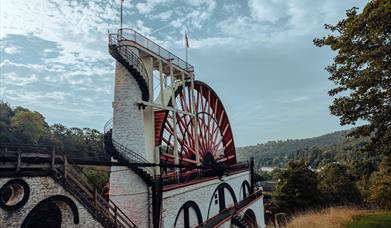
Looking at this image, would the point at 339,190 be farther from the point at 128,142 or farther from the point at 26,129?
the point at 26,129

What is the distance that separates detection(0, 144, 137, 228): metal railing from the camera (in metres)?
6.02

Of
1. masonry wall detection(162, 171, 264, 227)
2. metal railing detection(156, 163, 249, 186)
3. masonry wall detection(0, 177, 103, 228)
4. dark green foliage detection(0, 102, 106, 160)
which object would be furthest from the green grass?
dark green foliage detection(0, 102, 106, 160)

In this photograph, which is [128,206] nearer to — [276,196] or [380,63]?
[380,63]

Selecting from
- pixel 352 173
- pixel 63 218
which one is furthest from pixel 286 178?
pixel 63 218

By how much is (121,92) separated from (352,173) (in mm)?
43725

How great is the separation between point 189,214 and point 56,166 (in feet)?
22.8

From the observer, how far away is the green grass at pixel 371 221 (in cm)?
1268

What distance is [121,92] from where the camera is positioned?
10.9 metres

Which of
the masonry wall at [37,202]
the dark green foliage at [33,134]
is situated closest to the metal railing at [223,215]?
the masonry wall at [37,202]

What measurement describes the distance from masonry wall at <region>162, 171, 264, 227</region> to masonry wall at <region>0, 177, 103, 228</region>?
3289 mm

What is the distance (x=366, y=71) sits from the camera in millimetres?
7855

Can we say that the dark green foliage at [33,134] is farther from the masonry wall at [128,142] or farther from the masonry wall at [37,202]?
the masonry wall at [37,202]

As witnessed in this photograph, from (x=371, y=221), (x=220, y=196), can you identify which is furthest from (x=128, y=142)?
(x=371, y=221)

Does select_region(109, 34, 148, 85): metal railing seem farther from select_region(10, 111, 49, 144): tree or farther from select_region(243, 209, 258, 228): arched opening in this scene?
select_region(10, 111, 49, 144): tree
